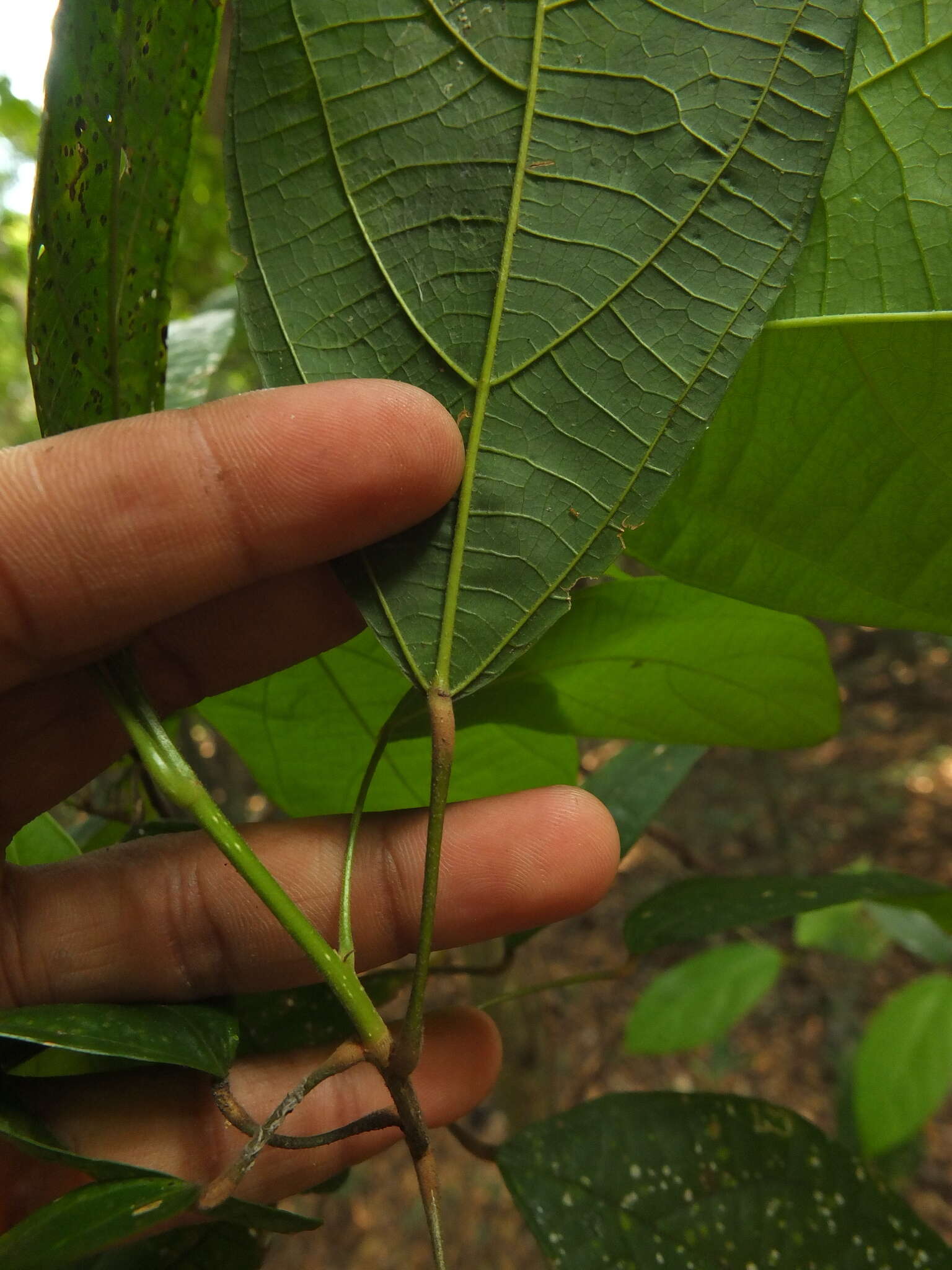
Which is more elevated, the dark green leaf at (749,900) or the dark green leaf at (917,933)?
the dark green leaf at (749,900)

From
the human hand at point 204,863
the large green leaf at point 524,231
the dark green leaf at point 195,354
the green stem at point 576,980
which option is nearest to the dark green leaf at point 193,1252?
the human hand at point 204,863

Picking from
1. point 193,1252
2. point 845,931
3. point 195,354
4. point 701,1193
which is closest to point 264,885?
point 193,1252

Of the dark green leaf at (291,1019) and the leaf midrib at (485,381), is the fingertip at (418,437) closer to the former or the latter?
the leaf midrib at (485,381)

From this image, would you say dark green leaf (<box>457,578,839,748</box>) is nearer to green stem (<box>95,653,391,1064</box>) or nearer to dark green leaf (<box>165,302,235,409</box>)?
green stem (<box>95,653,391,1064</box>)

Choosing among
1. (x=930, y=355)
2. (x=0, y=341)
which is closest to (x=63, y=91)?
(x=930, y=355)

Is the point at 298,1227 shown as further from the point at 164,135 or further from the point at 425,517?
the point at 164,135

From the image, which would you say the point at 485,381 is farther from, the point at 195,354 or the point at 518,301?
the point at 195,354
